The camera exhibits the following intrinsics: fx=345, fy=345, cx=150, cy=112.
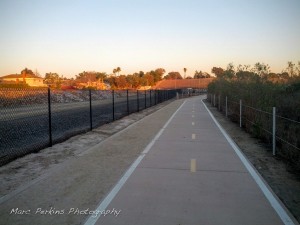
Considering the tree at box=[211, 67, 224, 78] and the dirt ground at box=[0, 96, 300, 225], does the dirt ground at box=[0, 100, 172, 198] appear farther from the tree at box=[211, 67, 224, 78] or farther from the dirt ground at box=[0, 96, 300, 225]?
the tree at box=[211, 67, 224, 78]

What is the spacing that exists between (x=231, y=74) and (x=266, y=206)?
32393mm

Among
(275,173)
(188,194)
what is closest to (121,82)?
(275,173)

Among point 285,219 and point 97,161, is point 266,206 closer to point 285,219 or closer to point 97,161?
point 285,219

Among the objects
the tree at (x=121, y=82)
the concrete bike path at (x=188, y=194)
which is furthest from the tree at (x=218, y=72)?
the tree at (x=121, y=82)

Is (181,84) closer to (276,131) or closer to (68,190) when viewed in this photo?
(276,131)

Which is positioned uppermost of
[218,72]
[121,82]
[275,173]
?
[218,72]

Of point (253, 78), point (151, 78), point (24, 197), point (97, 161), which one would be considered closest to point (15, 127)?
point (97, 161)

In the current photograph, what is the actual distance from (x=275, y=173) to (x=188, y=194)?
3.16 m

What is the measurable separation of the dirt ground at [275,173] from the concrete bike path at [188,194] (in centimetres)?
40

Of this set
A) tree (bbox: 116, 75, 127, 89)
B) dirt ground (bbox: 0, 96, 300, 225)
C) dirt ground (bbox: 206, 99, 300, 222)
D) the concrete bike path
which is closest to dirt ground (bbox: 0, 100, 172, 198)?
dirt ground (bbox: 0, 96, 300, 225)

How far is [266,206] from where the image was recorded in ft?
20.1

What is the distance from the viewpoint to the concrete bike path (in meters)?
5.53

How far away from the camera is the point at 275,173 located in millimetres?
8789

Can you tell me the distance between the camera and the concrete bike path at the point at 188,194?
5527mm
